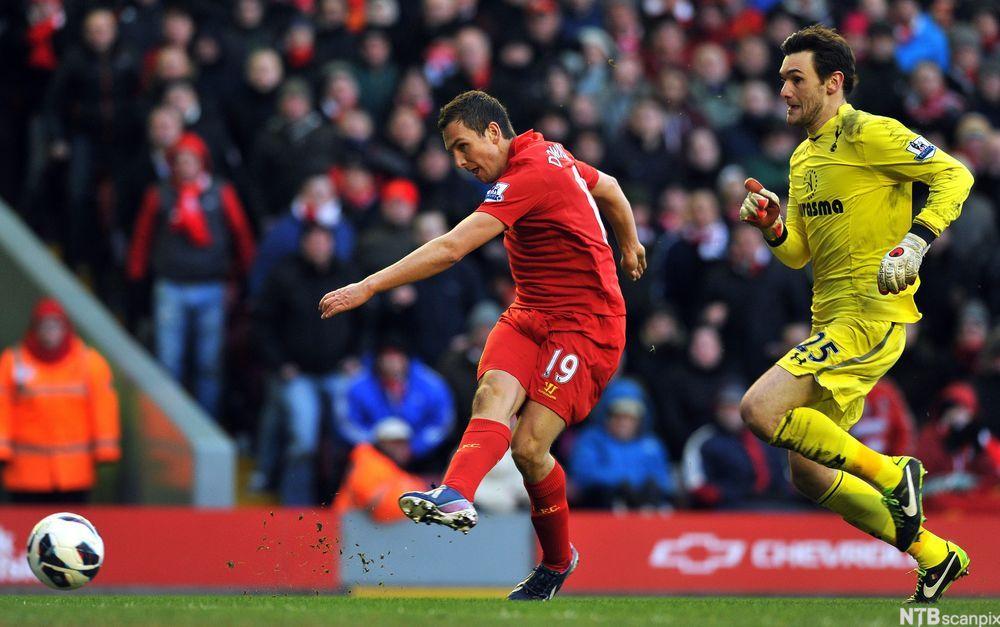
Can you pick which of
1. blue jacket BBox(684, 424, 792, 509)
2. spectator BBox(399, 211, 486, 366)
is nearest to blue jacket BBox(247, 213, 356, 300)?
spectator BBox(399, 211, 486, 366)

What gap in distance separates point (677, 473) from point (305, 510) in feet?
11.1

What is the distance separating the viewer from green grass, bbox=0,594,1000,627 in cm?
689

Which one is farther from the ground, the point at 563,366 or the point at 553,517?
the point at 563,366

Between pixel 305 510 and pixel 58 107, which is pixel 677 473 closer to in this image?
pixel 305 510

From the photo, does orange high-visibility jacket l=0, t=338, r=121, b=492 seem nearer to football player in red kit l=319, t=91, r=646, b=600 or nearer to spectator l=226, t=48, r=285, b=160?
spectator l=226, t=48, r=285, b=160

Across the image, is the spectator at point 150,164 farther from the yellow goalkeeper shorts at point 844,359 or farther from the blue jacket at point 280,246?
the yellow goalkeeper shorts at point 844,359

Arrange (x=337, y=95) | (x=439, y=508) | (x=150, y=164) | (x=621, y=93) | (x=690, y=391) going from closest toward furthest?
(x=439, y=508) < (x=150, y=164) < (x=690, y=391) < (x=337, y=95) < (x=621, y=93)

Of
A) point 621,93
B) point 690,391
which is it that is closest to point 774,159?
point 621,93

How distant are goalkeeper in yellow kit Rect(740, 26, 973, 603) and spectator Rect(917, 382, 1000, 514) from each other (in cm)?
545

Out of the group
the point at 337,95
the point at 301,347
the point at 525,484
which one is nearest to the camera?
the point at 525,484

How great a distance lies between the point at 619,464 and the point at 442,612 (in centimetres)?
608

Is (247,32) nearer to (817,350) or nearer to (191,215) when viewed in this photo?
(191,215)

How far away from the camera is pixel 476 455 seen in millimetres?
7852

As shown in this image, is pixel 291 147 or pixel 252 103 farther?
pixel 252 103
